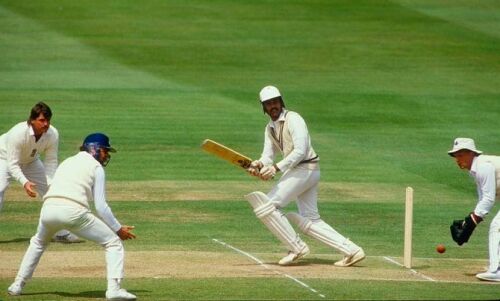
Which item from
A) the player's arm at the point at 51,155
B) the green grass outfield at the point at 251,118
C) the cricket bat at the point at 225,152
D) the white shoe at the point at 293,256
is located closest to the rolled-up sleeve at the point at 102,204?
the green grass outfield at the point at 251,118

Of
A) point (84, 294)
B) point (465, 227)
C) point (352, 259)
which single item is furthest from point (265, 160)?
point (84, 294)

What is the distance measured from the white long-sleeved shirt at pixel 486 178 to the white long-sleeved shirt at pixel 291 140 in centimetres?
217

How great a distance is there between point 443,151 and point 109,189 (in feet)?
26.5

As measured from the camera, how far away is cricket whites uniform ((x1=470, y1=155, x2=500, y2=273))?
54.4 ft

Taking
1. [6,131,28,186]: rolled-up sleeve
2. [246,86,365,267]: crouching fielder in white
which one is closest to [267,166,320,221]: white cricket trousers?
[246,86,365,267]: crouching fielder in white

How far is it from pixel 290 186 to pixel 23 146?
3941 millimetres

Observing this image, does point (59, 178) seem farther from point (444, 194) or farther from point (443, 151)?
point (443, 151)

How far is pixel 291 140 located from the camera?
17.5 metres

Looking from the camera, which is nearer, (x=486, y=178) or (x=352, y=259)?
(x=486, y=178)

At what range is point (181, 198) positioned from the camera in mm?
23906

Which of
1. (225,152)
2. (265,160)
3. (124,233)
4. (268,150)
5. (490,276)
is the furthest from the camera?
(268,150)

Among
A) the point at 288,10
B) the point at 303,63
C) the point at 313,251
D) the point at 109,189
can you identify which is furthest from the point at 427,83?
the point at 313,251

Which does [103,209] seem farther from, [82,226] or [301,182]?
[301,182]

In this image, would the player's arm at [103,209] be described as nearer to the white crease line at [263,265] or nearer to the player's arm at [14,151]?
the white crease line at [263,265]
